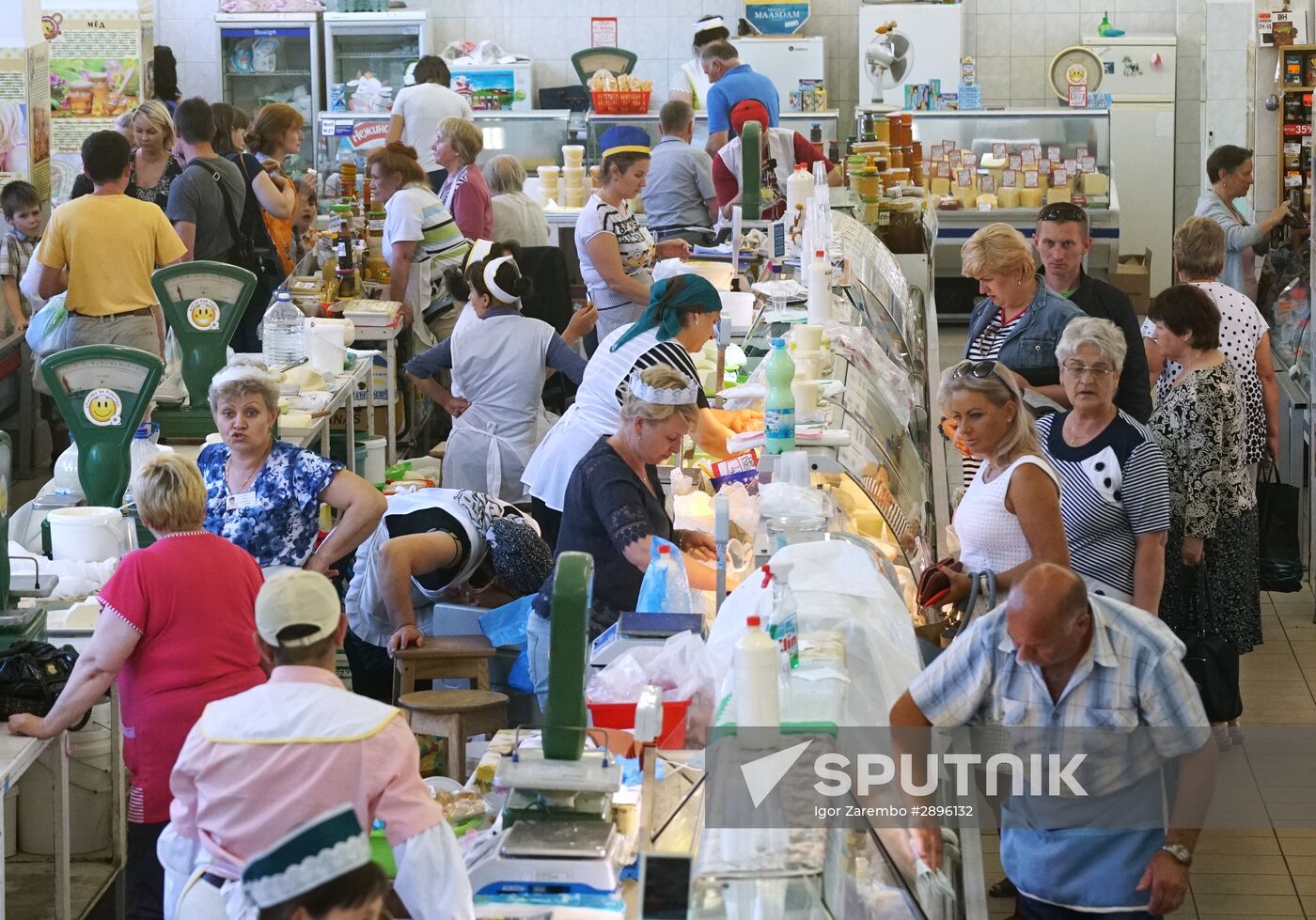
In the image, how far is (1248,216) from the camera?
1116cm

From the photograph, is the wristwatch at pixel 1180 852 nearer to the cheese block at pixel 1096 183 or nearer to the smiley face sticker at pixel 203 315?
the smiley face sticker at pixel 203 315

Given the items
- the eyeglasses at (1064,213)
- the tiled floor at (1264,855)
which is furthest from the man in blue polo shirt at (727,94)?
the tiled floor at (1264,855)

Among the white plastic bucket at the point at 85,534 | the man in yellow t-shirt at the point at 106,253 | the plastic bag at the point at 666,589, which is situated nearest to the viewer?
the plastic bag at the point at 666,589

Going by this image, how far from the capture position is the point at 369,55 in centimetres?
1412

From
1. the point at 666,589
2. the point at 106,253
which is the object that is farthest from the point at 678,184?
the point at 666,589

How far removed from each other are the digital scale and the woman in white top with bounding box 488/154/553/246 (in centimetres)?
564

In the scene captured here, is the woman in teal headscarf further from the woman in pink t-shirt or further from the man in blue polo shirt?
the man in blue polo shirt

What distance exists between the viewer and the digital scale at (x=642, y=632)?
12.4ft

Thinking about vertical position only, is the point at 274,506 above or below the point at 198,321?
below

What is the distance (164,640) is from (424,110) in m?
7.33

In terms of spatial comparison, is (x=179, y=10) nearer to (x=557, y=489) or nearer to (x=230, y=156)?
(x=230, y=156)

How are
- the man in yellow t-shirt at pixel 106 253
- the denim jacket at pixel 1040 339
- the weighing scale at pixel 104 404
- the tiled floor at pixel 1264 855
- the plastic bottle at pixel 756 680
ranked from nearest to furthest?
1. the plastic bottle at pixel 756 680
2. the tiled floor at pixel 1264 855
3. the denim jacket at pixel 1040 339
4. the weighing scale at pixel 104 404
5. the man in yellow t-shirt at pixel 106 253

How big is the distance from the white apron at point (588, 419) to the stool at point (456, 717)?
33.8 inches

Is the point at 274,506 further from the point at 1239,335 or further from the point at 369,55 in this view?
the point at 369,55
